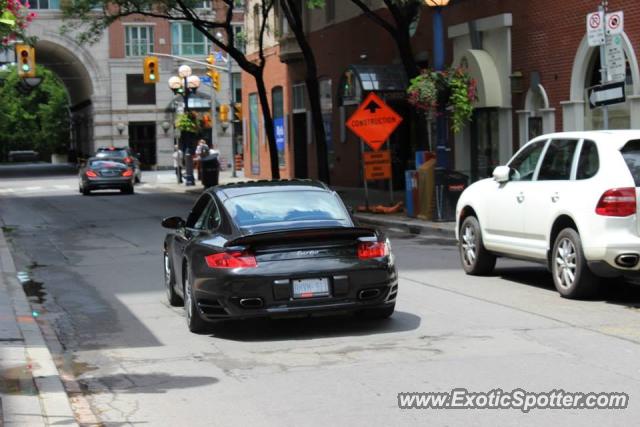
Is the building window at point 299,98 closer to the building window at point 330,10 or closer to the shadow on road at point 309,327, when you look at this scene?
the building window at point 330,10

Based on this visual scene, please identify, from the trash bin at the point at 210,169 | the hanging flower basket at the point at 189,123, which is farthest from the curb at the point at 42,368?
the hanging flower basket at the point at 189,123

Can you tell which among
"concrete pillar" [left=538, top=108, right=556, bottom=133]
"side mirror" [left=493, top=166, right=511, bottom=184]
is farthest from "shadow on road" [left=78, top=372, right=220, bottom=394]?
"concrete pillar" [left=538, top=108, right=556, bottom=133]

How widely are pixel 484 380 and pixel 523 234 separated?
541cm

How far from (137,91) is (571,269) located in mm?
67978

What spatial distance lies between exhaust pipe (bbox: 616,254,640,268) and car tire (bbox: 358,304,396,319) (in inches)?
98.2

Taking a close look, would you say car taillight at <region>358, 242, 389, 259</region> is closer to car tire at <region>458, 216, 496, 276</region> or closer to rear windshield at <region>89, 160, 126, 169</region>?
car tire at <region>458, 216, 496, 276</region>

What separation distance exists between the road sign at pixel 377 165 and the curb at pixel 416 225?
47.6 inches

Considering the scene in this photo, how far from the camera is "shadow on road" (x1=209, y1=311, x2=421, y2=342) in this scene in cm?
996

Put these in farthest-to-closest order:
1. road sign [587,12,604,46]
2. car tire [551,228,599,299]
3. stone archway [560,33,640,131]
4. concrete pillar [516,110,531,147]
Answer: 1. concrete pillar [516,110,531,147]
2. stone archway [560,33,640,131]
3. road sign [587,12,604,46]
4. car tire [551,228,599,299]

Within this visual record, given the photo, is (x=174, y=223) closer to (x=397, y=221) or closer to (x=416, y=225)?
(x=416, y=225)

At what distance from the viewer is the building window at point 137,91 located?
3031 inches

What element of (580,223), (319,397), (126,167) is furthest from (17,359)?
(126,167)

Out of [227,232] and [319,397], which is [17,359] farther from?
[319,397]

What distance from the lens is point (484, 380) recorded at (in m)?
7.65
